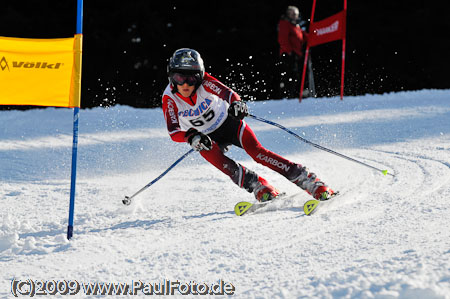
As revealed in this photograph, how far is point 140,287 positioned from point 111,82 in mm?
12341

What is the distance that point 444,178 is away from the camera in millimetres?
4156

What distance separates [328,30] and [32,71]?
693 cm

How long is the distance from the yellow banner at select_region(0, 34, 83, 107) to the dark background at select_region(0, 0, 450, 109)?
10.7 meters

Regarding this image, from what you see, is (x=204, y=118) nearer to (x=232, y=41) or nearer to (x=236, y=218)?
(x=236, y=218)

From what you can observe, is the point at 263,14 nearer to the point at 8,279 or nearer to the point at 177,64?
the point at 177,64

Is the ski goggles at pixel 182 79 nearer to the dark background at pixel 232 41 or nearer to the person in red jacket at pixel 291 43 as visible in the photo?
the person in red jacket at pixel 291 43

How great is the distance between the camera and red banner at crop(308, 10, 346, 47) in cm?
889

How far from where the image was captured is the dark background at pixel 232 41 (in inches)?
544

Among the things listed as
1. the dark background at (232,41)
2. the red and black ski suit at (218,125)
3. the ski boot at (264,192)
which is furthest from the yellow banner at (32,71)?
the dark background at (232,41)

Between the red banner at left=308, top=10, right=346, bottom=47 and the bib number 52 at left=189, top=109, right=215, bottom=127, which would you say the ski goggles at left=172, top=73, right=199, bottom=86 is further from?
the red banner at left=308, top=10, right=346, bottom=47

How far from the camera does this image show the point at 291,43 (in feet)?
29.3

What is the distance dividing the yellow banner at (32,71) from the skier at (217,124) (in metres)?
0.94

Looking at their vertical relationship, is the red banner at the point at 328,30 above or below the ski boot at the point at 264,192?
above

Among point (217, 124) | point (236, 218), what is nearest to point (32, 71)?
point (217, 124)
